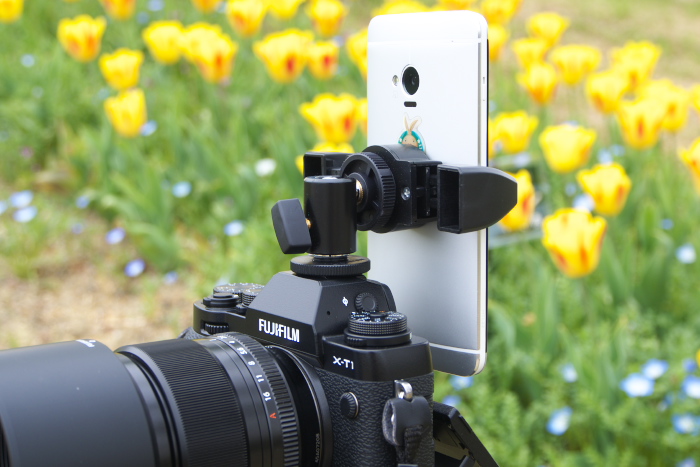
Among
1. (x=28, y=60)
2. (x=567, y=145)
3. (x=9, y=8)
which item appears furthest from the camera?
(x=28, y=60)

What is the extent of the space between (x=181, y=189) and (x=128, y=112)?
11.7 inches

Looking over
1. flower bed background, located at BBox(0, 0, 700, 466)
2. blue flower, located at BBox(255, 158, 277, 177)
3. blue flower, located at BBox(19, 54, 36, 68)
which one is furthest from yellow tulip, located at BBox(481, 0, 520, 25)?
blue flower, located at BBox(19, 54, 36, 68)

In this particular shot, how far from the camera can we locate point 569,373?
1.94 m

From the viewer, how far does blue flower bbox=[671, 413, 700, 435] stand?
69.1 inches

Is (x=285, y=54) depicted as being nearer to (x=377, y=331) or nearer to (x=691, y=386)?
(x=691, y=386)

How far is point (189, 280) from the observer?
8.89 ft

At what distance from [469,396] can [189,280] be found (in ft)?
3.24

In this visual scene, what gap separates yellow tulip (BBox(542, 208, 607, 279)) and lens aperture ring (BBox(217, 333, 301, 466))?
891mm

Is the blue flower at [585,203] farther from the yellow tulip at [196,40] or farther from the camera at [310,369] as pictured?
the camera at [310,369]

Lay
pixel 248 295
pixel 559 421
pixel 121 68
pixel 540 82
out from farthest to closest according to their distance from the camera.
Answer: pixel 121 68, pixel 540 82, pixel 559 421, pixel 248 295

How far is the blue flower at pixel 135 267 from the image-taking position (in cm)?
274

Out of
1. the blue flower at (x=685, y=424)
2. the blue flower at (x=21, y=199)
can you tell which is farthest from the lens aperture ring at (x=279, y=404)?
the blue flower at (x=21, y=199)

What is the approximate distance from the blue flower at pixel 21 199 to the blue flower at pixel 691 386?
2.08 metres

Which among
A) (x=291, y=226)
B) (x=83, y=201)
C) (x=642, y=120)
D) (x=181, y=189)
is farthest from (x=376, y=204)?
(x=83, y=201)
